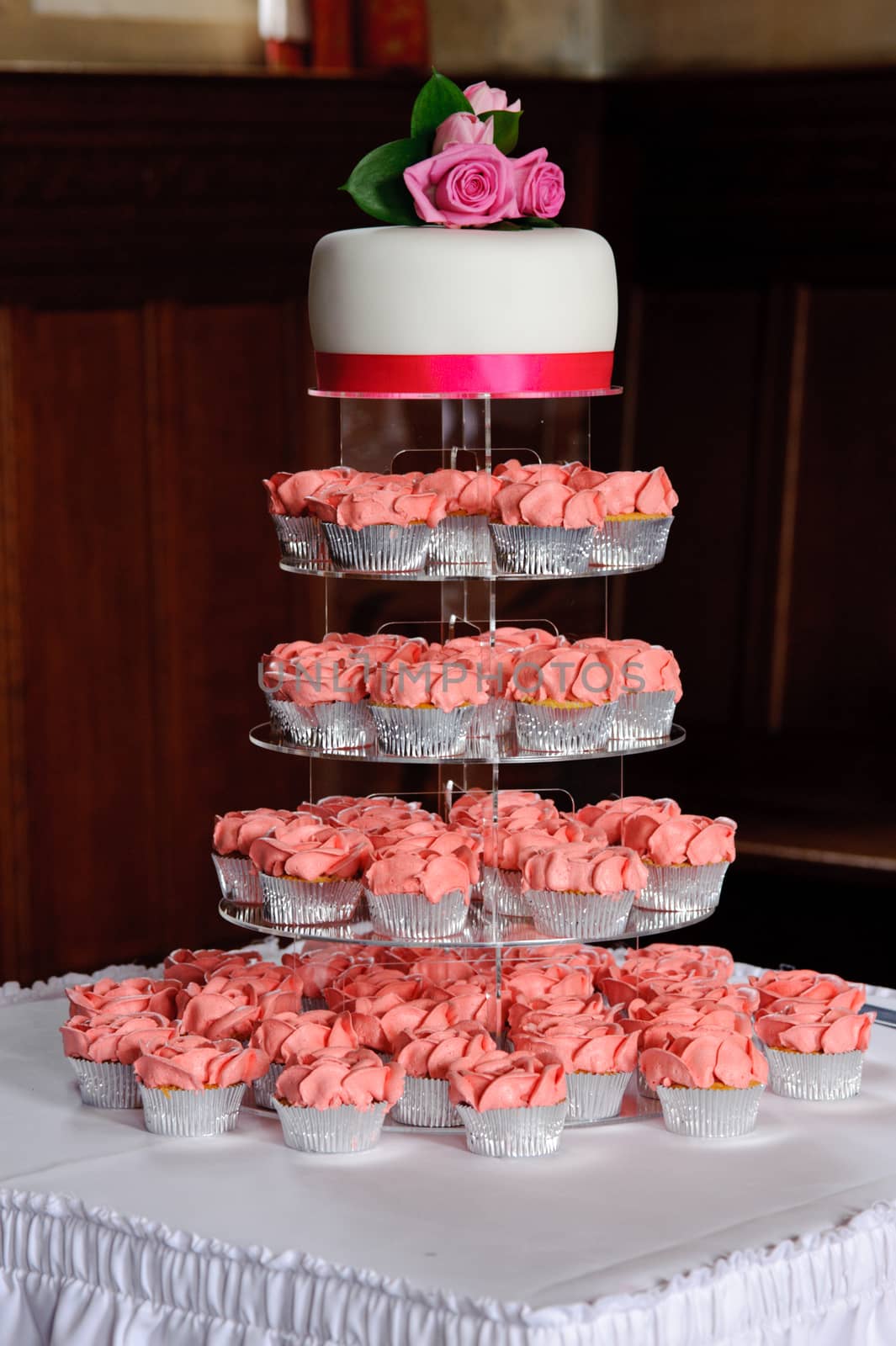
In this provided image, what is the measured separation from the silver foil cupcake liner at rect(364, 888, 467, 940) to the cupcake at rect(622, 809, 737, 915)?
11.4 inches

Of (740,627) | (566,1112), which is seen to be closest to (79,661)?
(740,627)

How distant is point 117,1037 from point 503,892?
0.52m

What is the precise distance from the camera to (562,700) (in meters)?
2.61

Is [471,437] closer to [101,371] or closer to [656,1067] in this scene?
[656,1067]

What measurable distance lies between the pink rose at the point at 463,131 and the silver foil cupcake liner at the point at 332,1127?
118 cm

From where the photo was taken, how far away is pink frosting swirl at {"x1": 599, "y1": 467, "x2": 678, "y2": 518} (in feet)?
8.76

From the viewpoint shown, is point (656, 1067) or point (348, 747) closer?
point (656, 1067)

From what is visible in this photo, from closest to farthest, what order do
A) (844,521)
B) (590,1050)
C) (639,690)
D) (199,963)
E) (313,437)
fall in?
(590,1050), (639,690), (199,963), (313,437), (844,521)

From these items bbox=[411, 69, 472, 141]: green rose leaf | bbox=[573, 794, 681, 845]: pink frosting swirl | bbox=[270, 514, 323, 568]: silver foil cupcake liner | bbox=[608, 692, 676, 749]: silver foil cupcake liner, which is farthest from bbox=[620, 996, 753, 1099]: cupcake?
bbox=[411, 69, 472, 141]: green rose leaf

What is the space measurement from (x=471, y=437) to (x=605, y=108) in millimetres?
3147

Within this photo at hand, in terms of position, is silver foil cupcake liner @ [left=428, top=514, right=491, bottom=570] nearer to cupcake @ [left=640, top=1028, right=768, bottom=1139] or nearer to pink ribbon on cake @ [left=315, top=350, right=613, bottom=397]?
pink ribbon on cake @ [left=315, top=350, right=613, bottom=397]

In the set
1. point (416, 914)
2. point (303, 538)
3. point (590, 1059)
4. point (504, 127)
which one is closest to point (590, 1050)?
point (590, 1059)

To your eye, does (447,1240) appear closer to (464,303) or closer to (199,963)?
(199,963)

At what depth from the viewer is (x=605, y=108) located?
18.2 feet
